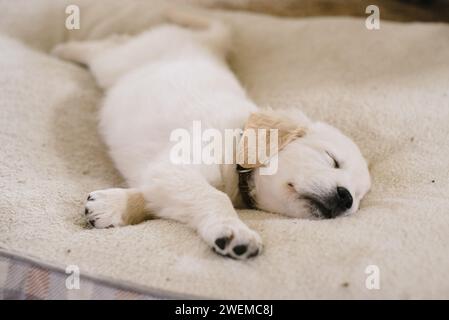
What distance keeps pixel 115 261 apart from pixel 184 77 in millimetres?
1053

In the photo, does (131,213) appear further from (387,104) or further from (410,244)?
(387,104)

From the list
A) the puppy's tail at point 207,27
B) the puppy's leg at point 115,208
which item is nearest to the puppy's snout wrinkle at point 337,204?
the puppy's leg at point 115,208

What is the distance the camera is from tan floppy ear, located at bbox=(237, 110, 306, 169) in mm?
1683

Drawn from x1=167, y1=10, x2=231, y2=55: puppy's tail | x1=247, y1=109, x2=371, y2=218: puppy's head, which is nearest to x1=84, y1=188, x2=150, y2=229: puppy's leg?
x1=247, y1=109, x2=371, y2=218: puppy's head

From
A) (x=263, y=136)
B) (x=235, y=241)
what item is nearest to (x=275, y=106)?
(x=263, y=136)

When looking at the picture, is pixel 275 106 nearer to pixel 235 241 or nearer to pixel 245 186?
pixel 245 186

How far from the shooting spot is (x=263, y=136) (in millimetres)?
1723

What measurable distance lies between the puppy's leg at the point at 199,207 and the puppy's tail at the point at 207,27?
47.0 inches

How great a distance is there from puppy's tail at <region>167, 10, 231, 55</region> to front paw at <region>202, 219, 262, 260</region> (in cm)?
148

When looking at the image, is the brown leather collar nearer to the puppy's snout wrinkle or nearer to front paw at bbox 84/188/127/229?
the puppy's snout wrinkle

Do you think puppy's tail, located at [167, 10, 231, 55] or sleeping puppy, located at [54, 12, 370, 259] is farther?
puppy's tail, located at [167, 10, 231, 55]

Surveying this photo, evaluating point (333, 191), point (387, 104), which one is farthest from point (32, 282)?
point (387, 104)
